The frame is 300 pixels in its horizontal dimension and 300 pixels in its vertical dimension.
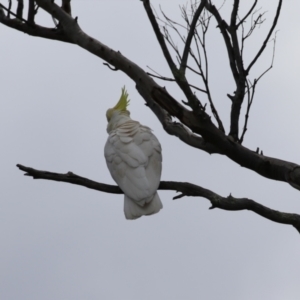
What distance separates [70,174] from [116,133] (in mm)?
1164

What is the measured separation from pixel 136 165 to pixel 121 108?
130 cm

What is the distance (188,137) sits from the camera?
3.78m

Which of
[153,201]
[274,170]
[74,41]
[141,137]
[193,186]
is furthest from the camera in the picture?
[141,137]

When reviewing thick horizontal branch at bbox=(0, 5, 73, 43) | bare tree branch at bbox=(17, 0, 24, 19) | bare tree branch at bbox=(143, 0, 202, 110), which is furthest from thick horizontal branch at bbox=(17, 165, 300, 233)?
bare tree branch at bbox=(17, 0, 24, 19)

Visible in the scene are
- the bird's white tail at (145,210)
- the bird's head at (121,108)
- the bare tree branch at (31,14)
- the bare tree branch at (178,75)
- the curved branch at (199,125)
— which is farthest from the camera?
the bird's head at (121,108)

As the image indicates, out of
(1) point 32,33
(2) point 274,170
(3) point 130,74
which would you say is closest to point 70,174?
(3) point 130,74

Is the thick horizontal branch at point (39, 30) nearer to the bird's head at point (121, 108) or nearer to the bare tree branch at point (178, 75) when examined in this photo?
the bare tree branch at point (178, 75)

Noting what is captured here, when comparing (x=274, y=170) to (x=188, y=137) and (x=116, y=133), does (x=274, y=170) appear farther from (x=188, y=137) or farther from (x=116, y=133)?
(x=116, y=133)

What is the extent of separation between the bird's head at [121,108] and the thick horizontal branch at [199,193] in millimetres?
1523

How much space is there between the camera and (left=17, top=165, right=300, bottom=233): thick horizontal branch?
3.27 m

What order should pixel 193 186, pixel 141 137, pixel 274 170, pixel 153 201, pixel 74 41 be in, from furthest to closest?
1. pixel 141 137
2. pixel 153 201
3. pixel 74 41
4. pixel 193 186
5. pixel 274 170

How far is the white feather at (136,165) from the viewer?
4238 mm

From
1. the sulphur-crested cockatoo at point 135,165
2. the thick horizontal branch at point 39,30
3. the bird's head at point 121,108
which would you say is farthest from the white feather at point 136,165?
the thick horizontal branch at point 39,30

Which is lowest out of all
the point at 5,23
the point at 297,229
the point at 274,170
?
the point at 297,229
